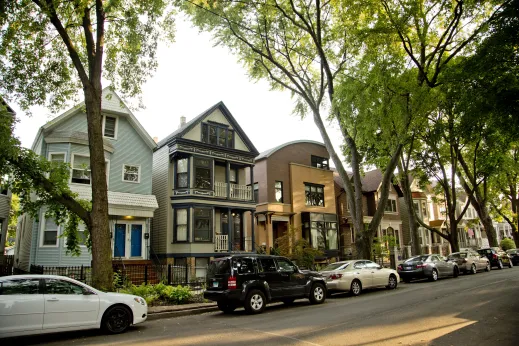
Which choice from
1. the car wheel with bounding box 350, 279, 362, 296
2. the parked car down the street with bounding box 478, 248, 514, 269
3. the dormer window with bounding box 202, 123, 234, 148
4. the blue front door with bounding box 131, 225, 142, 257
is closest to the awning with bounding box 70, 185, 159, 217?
the blue front door with bounding box 131, 225, 142, 257

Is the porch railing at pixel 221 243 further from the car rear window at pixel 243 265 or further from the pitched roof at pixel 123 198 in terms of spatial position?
the car rear window at pixel 243 265

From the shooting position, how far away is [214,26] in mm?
Result: 18562

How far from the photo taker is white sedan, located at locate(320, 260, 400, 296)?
48.4 feet

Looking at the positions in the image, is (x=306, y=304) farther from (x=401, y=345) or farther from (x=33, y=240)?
(x=33, y=240)

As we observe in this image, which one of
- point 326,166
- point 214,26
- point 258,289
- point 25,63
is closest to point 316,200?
point 326,166

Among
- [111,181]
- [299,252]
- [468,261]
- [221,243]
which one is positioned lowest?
[468,261]

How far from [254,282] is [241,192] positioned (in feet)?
47.8

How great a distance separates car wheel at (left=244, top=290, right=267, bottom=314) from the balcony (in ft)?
43.4

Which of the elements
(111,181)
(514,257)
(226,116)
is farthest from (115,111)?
(514,257)

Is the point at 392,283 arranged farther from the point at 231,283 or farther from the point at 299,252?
the point at 231,283

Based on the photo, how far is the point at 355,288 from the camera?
15219 millimetres

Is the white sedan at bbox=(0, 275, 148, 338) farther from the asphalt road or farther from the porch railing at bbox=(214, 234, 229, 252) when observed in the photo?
the porch railing at bbox=(214, 234, 229, 252)

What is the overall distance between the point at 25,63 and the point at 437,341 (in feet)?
49.1

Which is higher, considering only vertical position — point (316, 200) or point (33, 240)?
point (316, 200)
